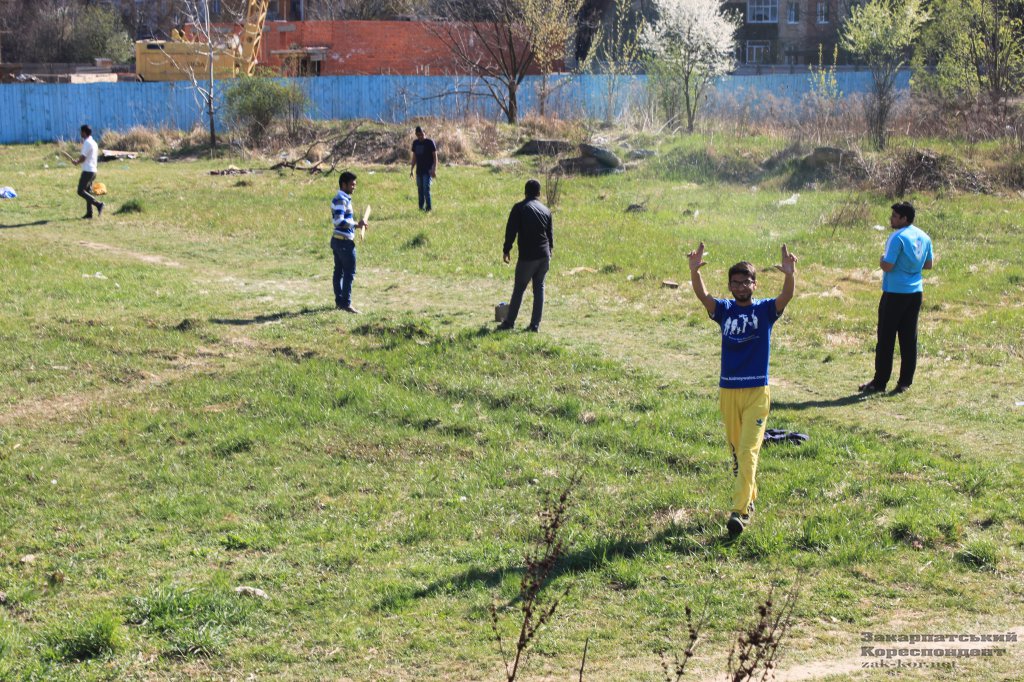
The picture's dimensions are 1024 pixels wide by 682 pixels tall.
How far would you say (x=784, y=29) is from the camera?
6531 centimetres

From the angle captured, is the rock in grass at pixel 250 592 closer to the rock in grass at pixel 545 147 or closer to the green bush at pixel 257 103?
the rock in grass at pixel 545 147

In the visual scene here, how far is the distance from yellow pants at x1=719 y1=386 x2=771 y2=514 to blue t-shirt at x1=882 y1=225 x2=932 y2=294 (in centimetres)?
368

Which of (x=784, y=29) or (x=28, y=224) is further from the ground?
(x=784, y=29)

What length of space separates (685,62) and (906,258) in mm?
25268

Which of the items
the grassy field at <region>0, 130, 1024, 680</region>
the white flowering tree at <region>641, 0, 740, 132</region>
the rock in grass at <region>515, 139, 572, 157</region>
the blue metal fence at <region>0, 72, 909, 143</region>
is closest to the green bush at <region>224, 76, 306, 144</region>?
the blue metal fence at <region>0, 72, 909, 143</region>

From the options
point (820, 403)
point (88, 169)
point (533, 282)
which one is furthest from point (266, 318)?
point (88, 169)

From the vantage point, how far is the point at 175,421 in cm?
959

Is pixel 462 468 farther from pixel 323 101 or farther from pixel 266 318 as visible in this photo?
pixel 323 101

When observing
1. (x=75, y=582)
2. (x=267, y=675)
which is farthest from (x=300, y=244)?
(x=267, y=675)

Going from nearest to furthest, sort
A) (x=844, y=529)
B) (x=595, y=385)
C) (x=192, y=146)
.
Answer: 1. (x=844, y=529)
2. (x=595, y=385)
3. (x=192, y=146)

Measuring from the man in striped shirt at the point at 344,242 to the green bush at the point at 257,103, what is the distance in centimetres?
1977

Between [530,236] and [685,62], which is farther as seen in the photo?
[685,62]

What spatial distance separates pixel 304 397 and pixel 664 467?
3796 mm

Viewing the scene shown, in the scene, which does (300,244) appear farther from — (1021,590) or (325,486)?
(1021,590)
